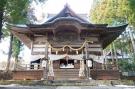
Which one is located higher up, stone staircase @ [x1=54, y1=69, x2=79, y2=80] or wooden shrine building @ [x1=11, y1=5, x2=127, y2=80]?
wooden shrine building @ [x1=11, y1=5, x2=127, y2=80]

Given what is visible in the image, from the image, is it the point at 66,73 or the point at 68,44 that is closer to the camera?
the point at 66,73

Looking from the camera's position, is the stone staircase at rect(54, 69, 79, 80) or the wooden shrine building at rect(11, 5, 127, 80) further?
the stone staircase at rect(54, 69, 79, 80)

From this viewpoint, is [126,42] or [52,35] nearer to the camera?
[52,35]

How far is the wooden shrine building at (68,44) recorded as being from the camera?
20500 millimetres

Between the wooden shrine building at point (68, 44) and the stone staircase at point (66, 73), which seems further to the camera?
the stone staircase at point (66, 73)

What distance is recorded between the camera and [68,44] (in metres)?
21.9

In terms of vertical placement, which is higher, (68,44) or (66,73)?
(68,44)

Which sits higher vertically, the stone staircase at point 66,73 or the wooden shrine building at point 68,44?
the wooden shrine building at point 68,44

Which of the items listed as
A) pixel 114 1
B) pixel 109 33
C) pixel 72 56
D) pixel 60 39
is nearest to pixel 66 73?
pixel 72 56

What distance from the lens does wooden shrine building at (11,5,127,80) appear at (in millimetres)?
20500

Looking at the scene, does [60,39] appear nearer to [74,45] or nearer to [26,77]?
[74,45]

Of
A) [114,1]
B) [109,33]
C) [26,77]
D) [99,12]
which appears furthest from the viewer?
[99,12]

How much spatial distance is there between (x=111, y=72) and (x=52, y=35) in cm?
564

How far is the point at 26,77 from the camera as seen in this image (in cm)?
1953
